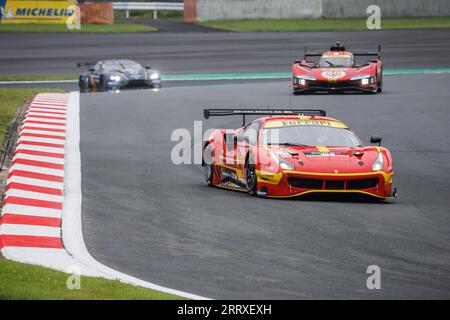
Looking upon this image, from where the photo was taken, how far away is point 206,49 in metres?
46.9

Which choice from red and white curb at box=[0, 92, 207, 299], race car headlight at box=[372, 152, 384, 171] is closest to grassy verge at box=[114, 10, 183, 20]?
red and white curb at box=[0, 92, 207, 299]

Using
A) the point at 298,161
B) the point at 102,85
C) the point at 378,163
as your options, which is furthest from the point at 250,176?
the point at 102,85

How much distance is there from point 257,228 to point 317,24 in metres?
42.9

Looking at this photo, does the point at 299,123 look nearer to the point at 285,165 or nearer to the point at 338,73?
the point at 285,165

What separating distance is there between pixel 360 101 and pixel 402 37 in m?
22.7

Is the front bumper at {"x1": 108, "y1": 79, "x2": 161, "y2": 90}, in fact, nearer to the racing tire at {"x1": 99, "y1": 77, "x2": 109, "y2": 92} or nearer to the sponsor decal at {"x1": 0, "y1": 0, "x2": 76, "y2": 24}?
the racing tire at {"x1": 99, "y1": 77, "x2": 109, "y2": 92}

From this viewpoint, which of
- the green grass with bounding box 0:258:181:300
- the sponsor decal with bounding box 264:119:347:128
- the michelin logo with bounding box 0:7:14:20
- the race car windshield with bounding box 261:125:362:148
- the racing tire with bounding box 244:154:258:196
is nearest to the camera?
the green grass with bounding box 0:258:181:300

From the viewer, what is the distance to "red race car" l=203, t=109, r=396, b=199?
47.5 feet

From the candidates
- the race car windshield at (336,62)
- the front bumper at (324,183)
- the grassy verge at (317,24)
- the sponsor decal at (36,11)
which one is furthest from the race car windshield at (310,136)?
the sponsor decal at (36,11)

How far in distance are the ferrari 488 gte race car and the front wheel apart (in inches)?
723

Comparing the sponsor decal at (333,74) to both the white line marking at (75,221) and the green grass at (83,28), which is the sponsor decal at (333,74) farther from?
the green grass at (83,28)

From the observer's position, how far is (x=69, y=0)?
5403cm

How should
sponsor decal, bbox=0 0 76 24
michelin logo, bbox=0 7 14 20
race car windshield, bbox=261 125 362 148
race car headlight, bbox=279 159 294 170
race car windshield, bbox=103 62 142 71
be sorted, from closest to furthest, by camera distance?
1. race car headlight, bbox=279 159 294 170
2. race car windshield, bbox=261 125 362 148
3. race car windshield, bbox=103 62 142 71
4. sponsor decal, bbox=0 0 76 24
5. michelin logo, bbox=0 7 14 20

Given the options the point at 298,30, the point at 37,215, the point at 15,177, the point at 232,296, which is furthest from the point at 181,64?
the point at 232,296
